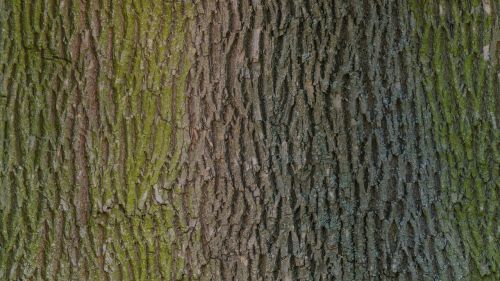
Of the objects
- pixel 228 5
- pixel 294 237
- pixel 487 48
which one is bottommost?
pixel 294 237

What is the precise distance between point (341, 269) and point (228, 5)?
102 cm

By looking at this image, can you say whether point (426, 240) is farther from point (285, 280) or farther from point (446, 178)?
point (285, 280)

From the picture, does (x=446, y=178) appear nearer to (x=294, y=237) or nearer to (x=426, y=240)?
(x=426, y=240)

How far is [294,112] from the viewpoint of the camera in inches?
91.0

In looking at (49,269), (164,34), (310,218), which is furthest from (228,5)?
(49,269)


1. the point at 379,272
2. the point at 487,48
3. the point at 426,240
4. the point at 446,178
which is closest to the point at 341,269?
the point at 379,272

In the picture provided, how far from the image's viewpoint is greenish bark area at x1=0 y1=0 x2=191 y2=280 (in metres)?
2.28

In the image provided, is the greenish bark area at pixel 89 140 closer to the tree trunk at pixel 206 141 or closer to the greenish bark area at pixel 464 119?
the tree trunk at pixel 206 141

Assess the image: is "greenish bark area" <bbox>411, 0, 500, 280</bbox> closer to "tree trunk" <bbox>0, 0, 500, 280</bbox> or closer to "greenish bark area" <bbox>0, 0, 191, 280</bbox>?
"tree trunk" <bbox>0, 0, 500, 280</bbox>

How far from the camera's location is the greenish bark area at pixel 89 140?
228cm

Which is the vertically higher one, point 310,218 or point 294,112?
point 294,112

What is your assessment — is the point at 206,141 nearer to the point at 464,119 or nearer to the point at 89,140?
the point at 89,140

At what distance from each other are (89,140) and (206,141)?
0.41 meters

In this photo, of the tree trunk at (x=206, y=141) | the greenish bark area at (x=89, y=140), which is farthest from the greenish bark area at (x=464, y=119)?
the greenish bark area at (x=89, y=140)
